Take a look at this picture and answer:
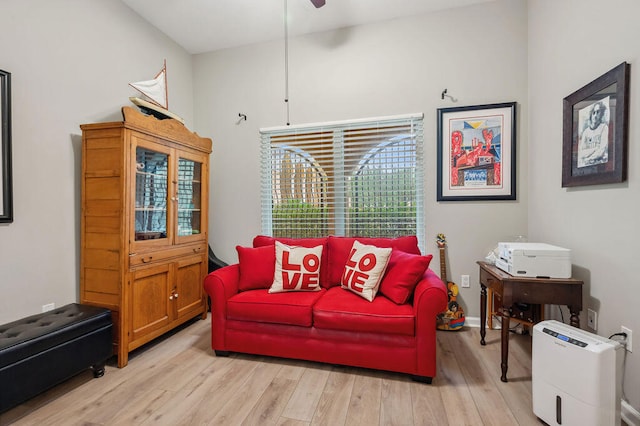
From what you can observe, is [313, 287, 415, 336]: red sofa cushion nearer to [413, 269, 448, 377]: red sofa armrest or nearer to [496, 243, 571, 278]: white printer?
[413, 269, 448, 377]: red sofa armrest

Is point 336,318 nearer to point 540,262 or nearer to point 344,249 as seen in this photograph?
point 344,249

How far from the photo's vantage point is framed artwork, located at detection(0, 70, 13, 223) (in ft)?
6.04

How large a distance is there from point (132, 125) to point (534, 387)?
311cm

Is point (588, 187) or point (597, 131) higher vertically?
point (597, 131)

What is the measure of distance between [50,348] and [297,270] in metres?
1.59

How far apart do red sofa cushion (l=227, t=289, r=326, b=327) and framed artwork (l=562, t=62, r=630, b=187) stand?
2033mm

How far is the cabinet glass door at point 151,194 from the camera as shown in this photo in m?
2.28

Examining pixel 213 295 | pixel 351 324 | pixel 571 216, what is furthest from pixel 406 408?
pixel 571 216

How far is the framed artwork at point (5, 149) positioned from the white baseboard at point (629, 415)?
12.5ft

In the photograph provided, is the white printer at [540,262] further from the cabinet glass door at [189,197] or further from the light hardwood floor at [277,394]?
the cabinet glass door at [189,197]

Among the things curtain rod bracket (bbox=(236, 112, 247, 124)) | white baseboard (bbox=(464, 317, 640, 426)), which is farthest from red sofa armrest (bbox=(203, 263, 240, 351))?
white baseboard (bbox=(464, 317, 640, 426))

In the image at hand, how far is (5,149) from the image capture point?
185 centimetres

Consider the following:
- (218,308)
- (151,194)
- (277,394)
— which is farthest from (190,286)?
(277,394)

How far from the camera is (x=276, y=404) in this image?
5.62 ft
